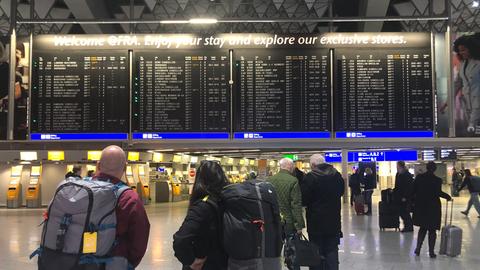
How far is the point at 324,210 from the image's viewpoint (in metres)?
5.70

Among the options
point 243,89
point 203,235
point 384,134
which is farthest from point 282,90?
point 203,235

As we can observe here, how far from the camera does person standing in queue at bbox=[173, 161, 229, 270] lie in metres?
3.10

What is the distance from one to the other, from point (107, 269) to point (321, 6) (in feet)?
68.5

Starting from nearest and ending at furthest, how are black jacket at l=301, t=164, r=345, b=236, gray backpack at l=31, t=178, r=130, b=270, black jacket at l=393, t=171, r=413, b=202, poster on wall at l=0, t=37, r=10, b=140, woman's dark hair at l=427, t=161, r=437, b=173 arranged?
gray backpack at l=31, t=178, r=130, b=270 < black jacket at l=301, t=164, r=345, b=236 < woman's dark hair at l=427, t=161, r=437, b=173 < poster on wall at l=0, t=37, r=10, b=140 < black jacket at l=393, t=171, r=413, b=202

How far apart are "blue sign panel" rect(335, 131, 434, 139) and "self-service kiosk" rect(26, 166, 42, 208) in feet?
56.8

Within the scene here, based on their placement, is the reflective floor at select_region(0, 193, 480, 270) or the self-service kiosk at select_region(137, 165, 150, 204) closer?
the reflective floor at select_region(0, 193, 480, 270)

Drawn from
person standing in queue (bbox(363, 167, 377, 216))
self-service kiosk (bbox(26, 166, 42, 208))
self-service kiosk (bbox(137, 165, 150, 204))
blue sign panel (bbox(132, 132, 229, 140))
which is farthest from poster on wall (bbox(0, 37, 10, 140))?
self-service kiosk (bbox(137, 165, 150, 204))

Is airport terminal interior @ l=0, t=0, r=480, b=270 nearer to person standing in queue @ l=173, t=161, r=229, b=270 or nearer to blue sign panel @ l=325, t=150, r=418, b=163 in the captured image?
person standing in queue @ l=173, t=161, r=229, b=270

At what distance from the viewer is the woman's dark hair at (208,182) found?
3.26 meters

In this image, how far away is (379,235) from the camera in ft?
37.6

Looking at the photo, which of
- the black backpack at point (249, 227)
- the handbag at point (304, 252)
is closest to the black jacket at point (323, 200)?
the handbag at point (304, 252)

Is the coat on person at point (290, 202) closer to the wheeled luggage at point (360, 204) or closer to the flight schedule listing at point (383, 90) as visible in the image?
the flight schedule listing at point (383, 90)

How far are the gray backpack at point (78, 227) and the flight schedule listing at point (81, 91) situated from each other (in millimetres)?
6628

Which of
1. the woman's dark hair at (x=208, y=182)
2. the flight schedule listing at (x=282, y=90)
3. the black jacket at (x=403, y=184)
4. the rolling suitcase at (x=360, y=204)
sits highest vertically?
the flight schedule listing at (x=282, y=90)
